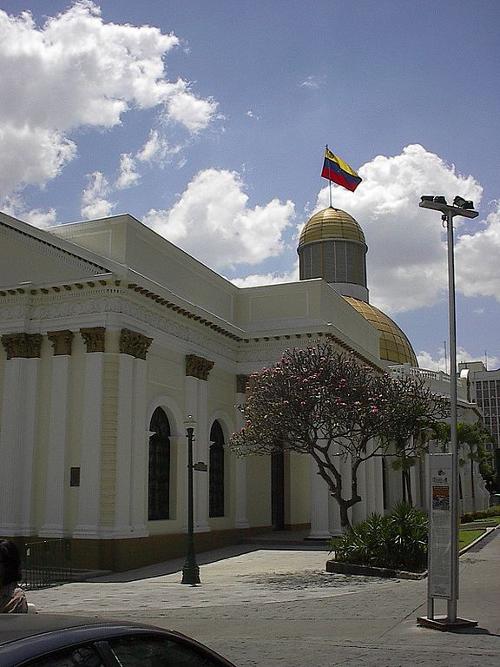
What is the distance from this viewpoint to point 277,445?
23.4m

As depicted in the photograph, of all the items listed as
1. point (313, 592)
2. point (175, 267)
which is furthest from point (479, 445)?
point (313, 592)

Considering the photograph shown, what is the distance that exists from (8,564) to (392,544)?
49.7 feet

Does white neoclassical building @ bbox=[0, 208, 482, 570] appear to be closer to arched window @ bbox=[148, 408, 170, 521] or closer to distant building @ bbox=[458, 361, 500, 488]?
arched window @ bbox=[148, 408, 170, 521]

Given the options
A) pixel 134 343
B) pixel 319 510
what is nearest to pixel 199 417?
pixel 134 343

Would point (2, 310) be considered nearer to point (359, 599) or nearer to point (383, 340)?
point (359, 599)

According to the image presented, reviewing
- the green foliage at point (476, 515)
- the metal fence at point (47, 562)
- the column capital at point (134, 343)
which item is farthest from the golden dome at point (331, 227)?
the metal fence at point (47, 562)

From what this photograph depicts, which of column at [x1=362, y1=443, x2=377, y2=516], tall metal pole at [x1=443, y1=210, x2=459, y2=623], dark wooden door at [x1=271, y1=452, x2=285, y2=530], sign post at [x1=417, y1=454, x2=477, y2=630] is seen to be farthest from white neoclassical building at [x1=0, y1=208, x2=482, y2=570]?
sign post at [x1=417, y1=454, x2=477, y2=630]

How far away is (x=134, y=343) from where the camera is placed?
928 inches

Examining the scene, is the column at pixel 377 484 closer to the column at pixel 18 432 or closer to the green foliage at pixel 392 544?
the green foliage at pixel 392 544

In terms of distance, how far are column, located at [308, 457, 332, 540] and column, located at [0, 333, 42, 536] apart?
10158 mm

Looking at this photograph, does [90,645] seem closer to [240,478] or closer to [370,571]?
[370,571]

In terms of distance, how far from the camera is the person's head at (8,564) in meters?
5.66

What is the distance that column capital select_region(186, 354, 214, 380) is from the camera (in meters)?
27.3

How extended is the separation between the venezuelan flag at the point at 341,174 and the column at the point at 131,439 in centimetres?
1887
